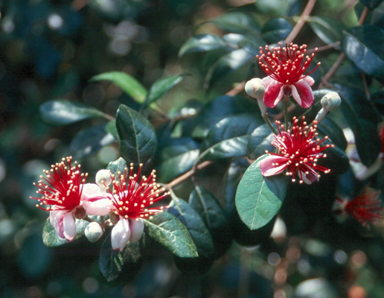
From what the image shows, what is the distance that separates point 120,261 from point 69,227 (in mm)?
213

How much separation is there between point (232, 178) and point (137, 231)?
0.45 meters

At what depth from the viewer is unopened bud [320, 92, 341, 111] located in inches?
38.5

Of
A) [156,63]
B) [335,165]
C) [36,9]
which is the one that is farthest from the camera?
[156,63]

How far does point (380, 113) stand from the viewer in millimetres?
1356

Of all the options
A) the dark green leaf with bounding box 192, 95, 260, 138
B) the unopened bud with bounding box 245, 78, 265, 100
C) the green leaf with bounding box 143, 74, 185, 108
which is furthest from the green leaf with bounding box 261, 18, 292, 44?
the unopened bud with bounding box 245, 78, 265, 100

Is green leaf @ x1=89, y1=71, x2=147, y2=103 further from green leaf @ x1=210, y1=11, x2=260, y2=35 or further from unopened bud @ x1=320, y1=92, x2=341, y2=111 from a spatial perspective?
unopened bud @ x1=320, y1=92, x2=341, y2=111

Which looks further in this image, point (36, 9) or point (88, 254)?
point (88, 254)

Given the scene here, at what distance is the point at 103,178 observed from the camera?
1014 mm

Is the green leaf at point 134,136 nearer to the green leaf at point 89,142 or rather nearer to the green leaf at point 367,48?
the green leaf at point 89,142

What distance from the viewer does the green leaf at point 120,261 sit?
107cm

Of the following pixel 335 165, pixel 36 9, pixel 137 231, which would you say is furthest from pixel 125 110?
pixel 36 9

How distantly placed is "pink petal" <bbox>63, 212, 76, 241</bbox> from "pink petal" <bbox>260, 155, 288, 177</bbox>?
19.7 inches

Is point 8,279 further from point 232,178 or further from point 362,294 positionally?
point 362,294

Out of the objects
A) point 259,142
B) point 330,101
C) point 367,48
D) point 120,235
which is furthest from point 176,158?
point 367,48
